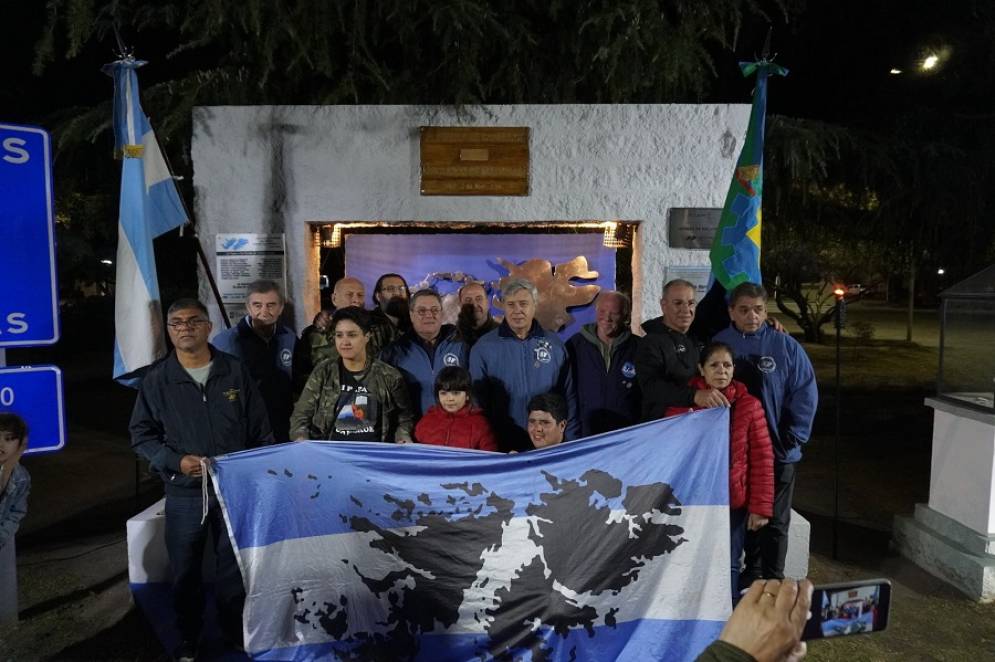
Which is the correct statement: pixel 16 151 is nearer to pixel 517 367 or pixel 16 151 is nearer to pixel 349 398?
pixel 349 398

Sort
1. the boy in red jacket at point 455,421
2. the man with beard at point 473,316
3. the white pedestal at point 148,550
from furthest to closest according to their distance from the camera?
the man with beard at point 473,316, the white pedestal at point 148,550, the boy in red jacket at point 455,421

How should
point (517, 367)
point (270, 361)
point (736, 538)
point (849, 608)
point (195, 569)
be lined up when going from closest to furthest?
point (849, 608) → point (195, 569) → point (736, 538) → point (517, 367) → point (270, 361)

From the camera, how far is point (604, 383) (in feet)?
15.1

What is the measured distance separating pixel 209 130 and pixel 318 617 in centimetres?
419

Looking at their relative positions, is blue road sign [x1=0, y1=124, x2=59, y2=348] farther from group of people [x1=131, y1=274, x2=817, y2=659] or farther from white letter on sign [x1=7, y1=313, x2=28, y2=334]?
group of people [x1=131, y1=274, x2=817, y2=659]

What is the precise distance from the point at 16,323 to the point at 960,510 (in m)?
6.22

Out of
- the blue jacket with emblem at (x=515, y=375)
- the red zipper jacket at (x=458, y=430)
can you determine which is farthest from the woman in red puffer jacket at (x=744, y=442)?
the red zipper jacket at (x=458, y=430)

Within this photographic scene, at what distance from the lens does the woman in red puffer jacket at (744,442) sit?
153 inches

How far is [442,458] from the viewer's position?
12.0 feet

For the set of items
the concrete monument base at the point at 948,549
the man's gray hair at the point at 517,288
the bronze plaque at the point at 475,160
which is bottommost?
the concrete monument base at the point at 948,549

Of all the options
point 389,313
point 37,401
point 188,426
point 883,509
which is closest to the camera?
point 188,426

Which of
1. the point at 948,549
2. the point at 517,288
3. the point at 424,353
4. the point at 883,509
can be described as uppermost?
the point at 517,288

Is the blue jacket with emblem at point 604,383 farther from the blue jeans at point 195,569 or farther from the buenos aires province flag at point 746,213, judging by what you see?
the blue jeans at point 195,569

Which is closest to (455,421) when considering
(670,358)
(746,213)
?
(670,358)
